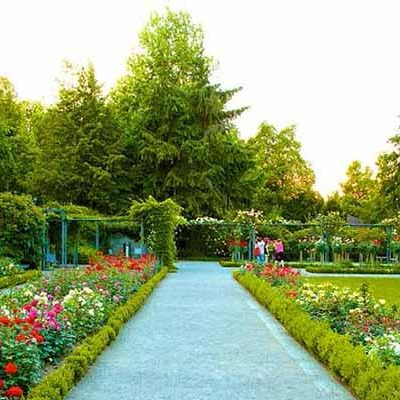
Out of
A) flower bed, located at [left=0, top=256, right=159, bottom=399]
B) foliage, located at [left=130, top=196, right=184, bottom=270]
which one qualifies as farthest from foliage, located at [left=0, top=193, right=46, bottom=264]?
flower bed, located at [left=0, top=256, right=159, bottom=399]

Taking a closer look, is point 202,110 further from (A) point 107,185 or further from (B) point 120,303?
(B) point 120,303

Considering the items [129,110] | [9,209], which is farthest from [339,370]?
[129,110]

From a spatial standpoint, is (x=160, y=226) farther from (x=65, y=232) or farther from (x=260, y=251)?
(x=65, y=232)

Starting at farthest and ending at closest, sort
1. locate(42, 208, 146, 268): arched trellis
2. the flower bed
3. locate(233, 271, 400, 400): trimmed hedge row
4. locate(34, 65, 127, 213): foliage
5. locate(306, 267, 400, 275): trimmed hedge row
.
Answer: locate(34, 65, 127, 213): foliage
locate(42, 208, 146, 268): arched trellis
locate(306, 267, 400, 275): trimmed hedge row
the flower bed
locate(233, 271, 400, 400): trimmed hedge row

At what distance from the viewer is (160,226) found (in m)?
25.4

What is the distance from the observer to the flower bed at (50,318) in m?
5.76

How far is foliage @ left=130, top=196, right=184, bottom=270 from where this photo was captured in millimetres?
25422

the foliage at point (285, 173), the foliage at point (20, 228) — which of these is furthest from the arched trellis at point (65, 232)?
the foliage at point (285, 173)

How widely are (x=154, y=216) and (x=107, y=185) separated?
12939 mm

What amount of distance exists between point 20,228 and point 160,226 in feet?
16.3

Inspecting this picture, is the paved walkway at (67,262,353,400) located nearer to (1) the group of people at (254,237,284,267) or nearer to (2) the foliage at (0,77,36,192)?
(1) the group of people at (254,237,284,267)

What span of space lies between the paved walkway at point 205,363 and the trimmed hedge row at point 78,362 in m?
0.12

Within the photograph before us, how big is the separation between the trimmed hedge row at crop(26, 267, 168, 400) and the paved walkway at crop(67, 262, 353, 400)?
0.38 feet

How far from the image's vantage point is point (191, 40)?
1786 inches
